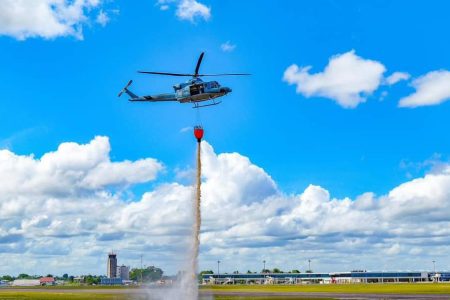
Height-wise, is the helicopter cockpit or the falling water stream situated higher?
the helicopter cockpit

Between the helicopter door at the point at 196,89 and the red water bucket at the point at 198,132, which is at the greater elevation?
the helicopter door at the point at 196,89

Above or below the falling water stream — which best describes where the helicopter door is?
above

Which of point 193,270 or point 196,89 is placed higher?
point 196,89

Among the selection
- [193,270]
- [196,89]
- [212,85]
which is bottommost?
[193,270]

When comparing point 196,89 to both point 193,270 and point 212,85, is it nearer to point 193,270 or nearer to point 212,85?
point 212,85

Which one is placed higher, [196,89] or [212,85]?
[212,85]

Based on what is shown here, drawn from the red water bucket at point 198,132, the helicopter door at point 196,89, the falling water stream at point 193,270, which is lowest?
the falling water stream at point 193,270

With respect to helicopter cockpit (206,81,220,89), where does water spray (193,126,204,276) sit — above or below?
below

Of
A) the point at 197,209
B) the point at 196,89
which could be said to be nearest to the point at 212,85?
the point at 196,89

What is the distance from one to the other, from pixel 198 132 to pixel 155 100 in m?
18.7

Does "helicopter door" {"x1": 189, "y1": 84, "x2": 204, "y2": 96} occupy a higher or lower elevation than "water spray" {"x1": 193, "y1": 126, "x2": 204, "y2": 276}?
higher

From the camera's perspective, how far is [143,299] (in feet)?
359

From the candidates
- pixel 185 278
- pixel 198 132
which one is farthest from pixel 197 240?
pixel 198 132

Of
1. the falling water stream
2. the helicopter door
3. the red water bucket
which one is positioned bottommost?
the falling water stream
